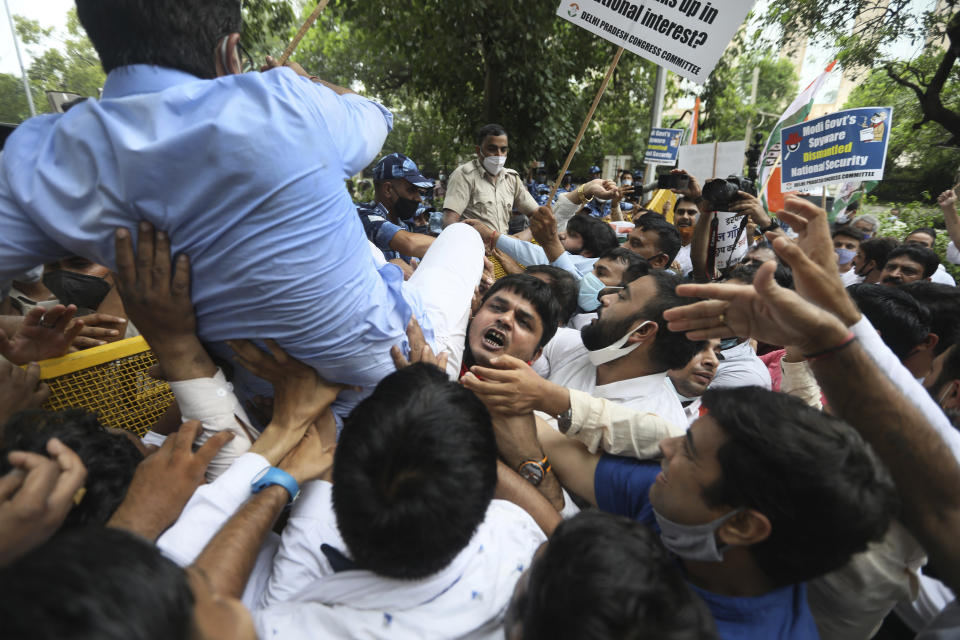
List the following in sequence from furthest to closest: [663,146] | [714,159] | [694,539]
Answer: [663,146] → [714,159] → [694,539]

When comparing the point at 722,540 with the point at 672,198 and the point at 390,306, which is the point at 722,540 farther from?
the point at 672,198

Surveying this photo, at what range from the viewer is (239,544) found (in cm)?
125

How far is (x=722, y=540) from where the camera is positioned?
4.24 ft

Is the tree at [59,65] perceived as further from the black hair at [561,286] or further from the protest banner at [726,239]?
the protest banner at [726,239]

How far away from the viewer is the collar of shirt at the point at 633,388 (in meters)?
2.36

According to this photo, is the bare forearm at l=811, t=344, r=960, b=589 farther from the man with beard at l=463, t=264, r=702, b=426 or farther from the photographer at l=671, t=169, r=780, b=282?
the photographer at l=671, t=169, r=780, b=282

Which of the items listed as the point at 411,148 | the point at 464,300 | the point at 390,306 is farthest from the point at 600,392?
the point at 411,148

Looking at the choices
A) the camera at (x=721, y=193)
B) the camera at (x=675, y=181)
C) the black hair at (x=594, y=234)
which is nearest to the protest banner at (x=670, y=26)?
the camera at (x=721, y=193)

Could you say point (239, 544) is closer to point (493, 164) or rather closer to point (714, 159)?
point (493, 164)

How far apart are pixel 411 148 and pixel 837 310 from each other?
2826 cm

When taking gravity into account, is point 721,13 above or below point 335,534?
above

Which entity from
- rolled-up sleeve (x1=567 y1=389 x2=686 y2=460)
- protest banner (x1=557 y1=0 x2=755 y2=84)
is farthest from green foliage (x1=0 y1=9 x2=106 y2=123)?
rolled-up sleeve (x1=567 y1=389 x2=686 y2=460)

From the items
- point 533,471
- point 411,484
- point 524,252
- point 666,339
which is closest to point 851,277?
point 524,252

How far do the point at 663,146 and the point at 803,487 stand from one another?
9.10 meters
